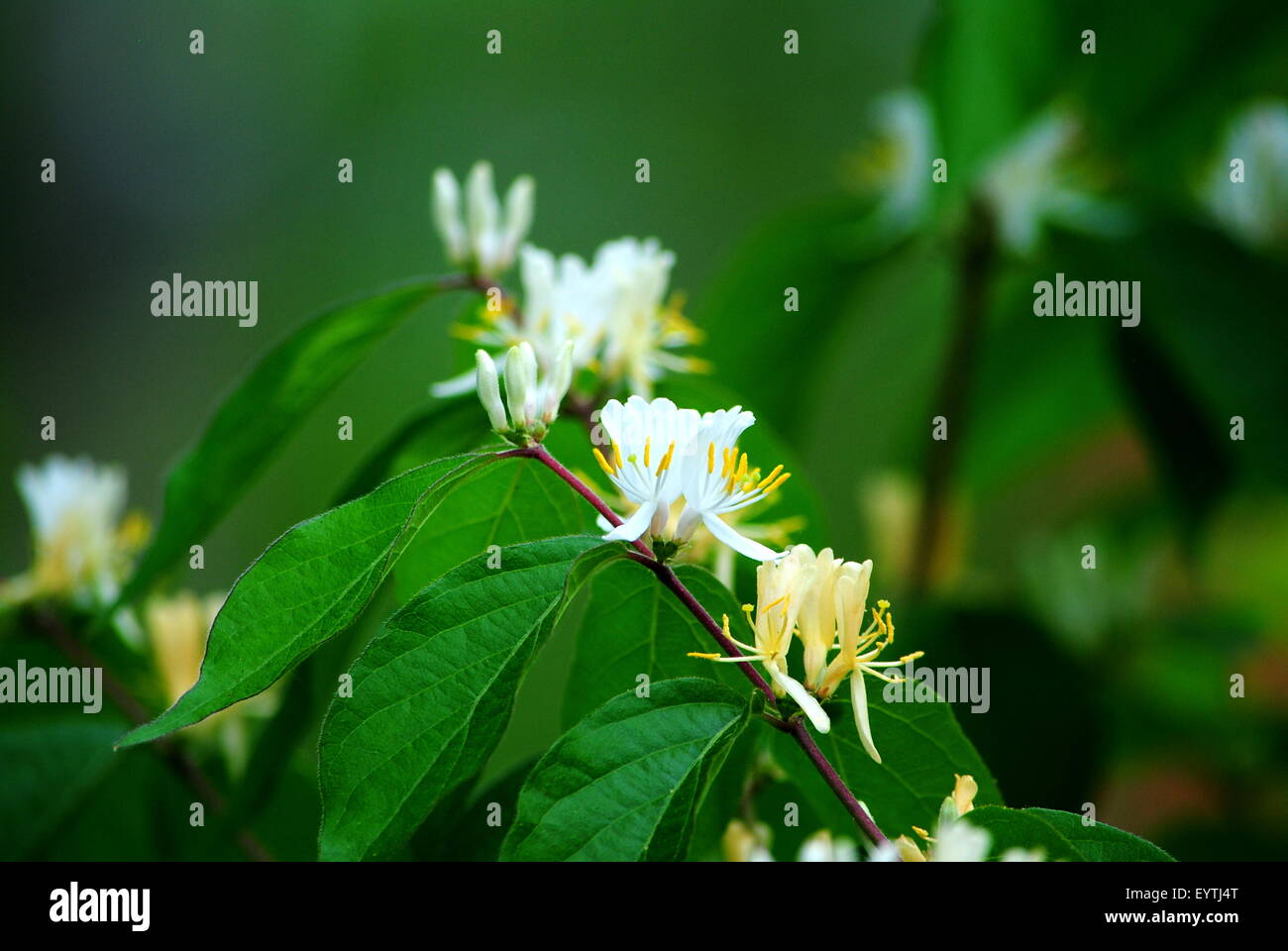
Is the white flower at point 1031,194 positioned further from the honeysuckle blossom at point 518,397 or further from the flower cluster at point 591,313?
the honeysuckle blossom at point 518,397

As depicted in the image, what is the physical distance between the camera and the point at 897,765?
0.63 metres

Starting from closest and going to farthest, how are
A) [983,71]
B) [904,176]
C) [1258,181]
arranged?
1. [983,71]
2. [1258,181]
3. [904,176]

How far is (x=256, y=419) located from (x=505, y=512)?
254mm

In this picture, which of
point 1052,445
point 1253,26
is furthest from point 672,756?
point 1052,445

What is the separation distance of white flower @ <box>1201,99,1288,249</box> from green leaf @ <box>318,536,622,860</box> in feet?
3.75

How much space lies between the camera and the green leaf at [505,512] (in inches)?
26.4

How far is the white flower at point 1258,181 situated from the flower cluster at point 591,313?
0.81 m

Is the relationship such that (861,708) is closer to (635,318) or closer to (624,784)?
(624,784)

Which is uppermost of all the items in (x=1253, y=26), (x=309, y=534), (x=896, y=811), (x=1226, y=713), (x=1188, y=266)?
(x=1253, y=26)

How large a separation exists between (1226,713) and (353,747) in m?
1.35

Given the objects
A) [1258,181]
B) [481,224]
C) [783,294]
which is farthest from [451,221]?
[1258,181]

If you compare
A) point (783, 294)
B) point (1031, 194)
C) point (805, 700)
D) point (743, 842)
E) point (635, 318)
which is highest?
point (1031, 194)

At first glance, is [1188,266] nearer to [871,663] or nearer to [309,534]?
[871,663]

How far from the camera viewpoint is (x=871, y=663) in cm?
Result: 62
